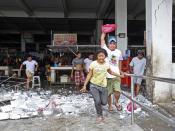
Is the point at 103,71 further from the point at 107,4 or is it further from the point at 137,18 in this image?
the point at 137,18

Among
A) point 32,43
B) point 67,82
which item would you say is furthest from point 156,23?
point 32,43

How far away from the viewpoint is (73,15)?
22.2 m

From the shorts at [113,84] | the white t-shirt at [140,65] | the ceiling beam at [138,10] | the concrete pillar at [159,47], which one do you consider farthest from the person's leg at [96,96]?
the ceiling beam at [138,10]

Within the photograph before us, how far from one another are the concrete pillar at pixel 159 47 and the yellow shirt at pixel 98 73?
3.70 m

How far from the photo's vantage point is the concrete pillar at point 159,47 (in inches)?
419

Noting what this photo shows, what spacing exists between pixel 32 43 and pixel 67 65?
57.4 feet

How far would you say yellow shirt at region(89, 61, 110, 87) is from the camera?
283 inches

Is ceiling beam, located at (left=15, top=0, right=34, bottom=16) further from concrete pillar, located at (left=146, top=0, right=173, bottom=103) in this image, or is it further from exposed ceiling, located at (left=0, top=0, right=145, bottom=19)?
concrete pillar, located at (left=146, top=0, right=173, bottom=103)

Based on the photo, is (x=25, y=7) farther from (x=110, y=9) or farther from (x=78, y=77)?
(x=78, y=77)

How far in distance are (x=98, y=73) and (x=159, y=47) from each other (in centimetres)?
409

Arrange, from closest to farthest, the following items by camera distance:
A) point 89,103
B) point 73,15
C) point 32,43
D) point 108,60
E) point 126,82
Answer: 1. point 108,60
2. point 89,103
3. point 126,82
4. point 73,15
5. point 32,43

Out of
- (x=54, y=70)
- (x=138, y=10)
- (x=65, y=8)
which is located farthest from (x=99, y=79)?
(x=138, y=10)

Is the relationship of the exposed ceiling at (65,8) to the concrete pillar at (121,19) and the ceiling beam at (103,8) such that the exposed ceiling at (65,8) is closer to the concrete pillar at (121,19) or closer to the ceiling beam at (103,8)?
the ceiling beam at (103,8)

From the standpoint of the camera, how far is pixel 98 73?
7195mm
